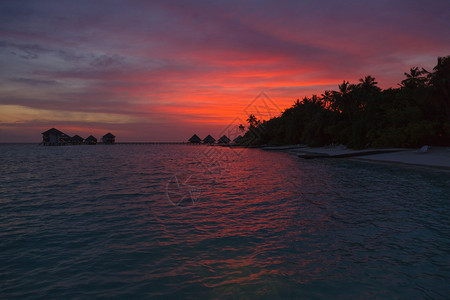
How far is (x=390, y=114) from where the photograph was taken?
129 ft

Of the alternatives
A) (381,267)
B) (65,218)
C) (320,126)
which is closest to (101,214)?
(65,218)

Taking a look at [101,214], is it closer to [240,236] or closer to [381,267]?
[240,236]

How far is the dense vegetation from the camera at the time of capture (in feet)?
113

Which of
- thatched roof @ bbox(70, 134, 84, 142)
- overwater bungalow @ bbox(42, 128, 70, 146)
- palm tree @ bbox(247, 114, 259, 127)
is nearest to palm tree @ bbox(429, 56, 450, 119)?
palm tree @ bbox(247, 114, 259, 127)

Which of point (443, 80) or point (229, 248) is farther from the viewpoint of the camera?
point (443, 80)

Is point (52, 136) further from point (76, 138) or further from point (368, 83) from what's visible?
point (368, 83)

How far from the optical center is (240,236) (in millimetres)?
7289

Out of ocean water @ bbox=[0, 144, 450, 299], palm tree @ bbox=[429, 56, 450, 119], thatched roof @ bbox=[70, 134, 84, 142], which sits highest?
palm tree @ bbox=[429, 56, 450, 119]

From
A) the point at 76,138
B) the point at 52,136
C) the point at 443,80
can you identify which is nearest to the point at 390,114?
the point at 443,80

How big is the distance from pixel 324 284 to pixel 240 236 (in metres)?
2.89

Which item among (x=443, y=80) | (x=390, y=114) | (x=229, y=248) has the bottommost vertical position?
(x=229, y=248)

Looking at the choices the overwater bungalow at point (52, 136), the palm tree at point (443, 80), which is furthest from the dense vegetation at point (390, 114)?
the overwater bungalow at point (52, 136)

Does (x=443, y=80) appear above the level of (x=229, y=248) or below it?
above

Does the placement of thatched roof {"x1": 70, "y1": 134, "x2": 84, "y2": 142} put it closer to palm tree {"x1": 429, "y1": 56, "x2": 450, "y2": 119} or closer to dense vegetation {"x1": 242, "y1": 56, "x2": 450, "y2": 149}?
dense vegetation {"x1": 242, "y1": 56, "x2": 450, "y2": 149}
